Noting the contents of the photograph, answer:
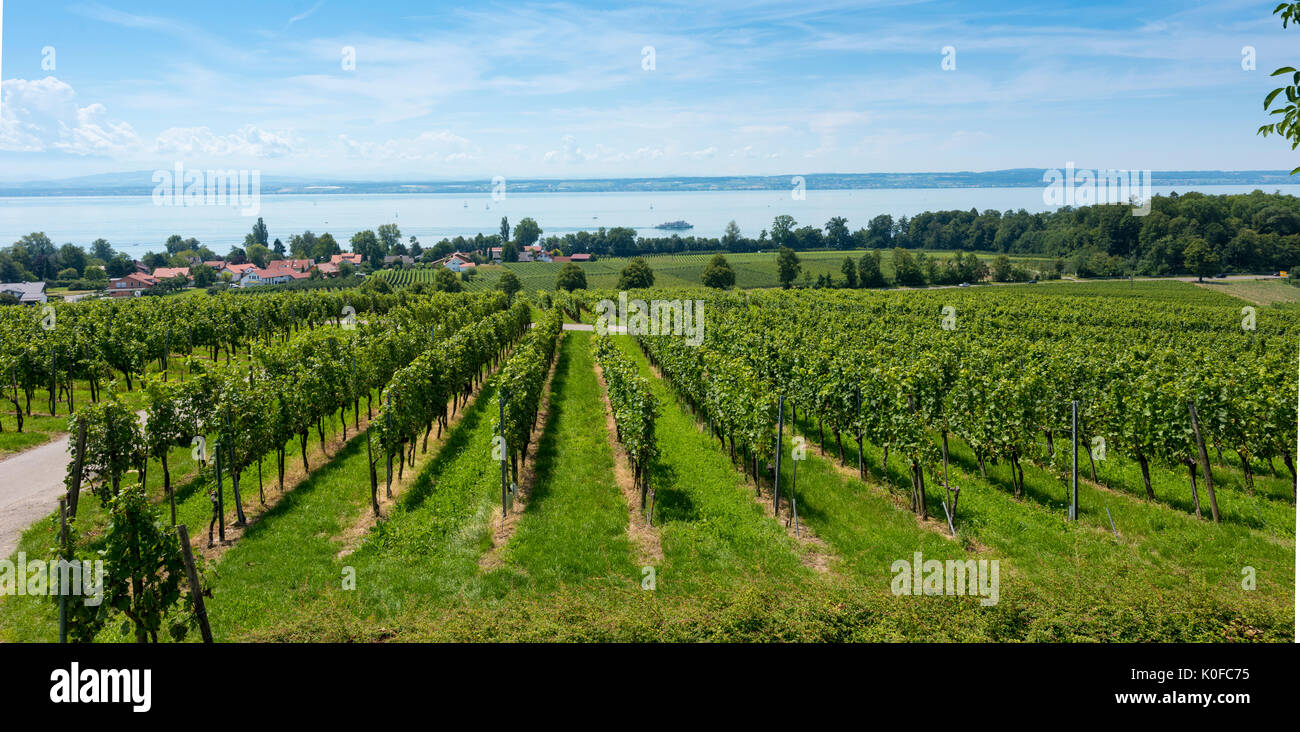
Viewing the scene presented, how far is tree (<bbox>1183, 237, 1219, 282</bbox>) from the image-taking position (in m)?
91.9

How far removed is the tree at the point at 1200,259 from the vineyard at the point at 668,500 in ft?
299

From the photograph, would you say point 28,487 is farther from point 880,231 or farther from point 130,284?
point 880,231

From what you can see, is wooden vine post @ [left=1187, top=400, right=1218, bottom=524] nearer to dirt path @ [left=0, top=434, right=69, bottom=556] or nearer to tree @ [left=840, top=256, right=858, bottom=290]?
dirt path @ [left=0, top=434, right=69, bottom=556]

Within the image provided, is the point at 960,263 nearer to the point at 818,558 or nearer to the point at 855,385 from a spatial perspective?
the point at 855,385

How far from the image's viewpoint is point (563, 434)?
2183 centimetres

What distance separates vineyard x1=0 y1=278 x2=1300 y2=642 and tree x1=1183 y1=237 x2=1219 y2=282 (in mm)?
91052

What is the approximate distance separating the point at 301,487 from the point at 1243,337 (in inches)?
1941

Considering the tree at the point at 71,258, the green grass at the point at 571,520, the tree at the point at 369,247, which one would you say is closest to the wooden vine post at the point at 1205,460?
the green grass at the point at 571,520

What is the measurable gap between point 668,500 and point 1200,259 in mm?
112907

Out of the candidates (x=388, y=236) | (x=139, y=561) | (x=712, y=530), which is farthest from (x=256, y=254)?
(x=139, y=561)

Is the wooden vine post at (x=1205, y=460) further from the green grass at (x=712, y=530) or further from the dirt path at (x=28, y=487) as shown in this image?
the dirt path at (x=28, y=487)

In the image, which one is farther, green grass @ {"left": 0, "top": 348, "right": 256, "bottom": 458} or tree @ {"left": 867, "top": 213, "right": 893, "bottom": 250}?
tree @ {"left": 867, "top": 213, "right": 893, "bottom": 250}

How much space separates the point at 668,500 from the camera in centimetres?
1556

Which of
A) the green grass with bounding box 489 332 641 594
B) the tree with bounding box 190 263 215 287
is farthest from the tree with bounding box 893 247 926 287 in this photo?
the tree with bounding box 190 263 215 287
